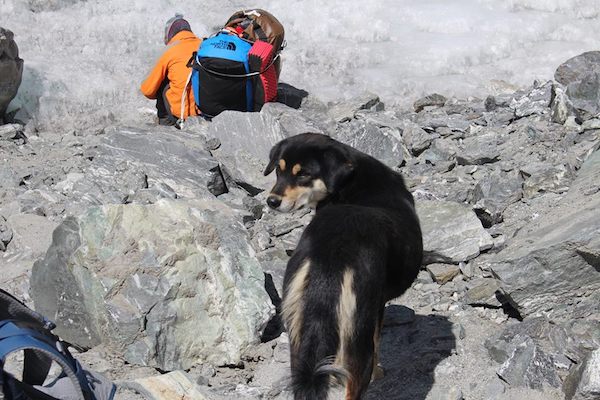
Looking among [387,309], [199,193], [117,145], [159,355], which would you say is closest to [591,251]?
[387,309]

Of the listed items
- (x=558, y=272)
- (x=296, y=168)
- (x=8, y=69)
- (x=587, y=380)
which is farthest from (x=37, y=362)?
(x=8, y=69)

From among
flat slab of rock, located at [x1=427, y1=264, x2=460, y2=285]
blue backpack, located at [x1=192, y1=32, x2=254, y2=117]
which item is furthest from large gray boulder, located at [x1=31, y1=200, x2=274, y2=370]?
blue backpack, located at [x1=192, y1=32, x2=254, y2=117]

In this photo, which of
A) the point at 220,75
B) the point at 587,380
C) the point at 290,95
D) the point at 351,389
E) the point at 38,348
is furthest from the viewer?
the point at 290,95

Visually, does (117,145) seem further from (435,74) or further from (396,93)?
(435,74)

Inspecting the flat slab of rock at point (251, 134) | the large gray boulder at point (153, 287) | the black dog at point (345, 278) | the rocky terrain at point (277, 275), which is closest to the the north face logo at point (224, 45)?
the flat slab of rock at point (251, 134)

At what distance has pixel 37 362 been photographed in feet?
11.0

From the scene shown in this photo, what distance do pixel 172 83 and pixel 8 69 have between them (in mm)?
1745

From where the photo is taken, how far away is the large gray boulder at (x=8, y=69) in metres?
9.30

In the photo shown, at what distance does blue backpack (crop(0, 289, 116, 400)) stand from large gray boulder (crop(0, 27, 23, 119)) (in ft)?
21.6

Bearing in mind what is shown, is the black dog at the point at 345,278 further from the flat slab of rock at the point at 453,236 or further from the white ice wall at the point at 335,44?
the white ice wall at the point at 335,44

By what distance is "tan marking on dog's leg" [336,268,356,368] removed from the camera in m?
3.77

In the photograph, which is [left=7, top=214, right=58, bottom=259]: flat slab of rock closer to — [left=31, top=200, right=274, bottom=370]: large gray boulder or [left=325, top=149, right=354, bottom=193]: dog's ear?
[left=31, top=200, right=274, bottom=370]: large gray boulder

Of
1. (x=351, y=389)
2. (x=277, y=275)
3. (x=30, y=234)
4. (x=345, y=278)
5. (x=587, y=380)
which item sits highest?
(x=345, y=278)

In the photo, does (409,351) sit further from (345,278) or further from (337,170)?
(345,278)
